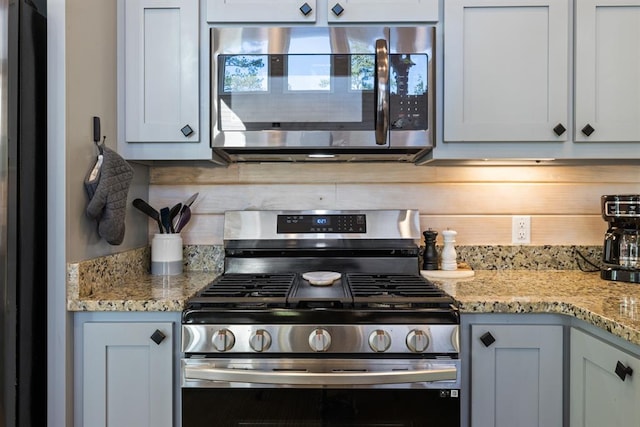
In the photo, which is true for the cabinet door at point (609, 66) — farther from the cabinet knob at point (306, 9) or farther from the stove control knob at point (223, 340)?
the stove control knob at point (223, 340)

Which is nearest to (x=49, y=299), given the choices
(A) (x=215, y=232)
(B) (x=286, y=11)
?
(A) (x=215, y=232)

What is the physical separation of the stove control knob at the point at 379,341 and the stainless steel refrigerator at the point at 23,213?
0.98 m

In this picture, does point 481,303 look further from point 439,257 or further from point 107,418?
point 107,418

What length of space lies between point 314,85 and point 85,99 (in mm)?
762

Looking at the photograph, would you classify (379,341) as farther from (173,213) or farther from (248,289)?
(173,213)

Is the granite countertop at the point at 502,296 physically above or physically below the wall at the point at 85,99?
below

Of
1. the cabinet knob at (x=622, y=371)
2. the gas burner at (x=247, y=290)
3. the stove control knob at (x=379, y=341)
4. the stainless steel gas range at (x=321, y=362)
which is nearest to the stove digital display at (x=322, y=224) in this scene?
the gas burner at (x=247, y=290)

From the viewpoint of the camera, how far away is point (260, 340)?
1.30 meters

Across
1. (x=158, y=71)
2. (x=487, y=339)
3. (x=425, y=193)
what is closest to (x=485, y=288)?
(x=487, y=339)

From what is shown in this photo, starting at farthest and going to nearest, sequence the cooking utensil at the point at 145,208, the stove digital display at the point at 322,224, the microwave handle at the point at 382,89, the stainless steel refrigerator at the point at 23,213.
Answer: the stove digital display at the point at 322,224, the cooking utensil at the point at 145,208, the microwave handle at the point at 382,89, the stainless steel refrigerator at the point at 23,213

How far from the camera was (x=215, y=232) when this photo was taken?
2012mm

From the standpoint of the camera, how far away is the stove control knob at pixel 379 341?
129 centimetres

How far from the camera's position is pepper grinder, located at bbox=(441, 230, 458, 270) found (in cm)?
187

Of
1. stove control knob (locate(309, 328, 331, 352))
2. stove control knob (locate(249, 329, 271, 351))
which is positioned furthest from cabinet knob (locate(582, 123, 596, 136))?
stove control knob (locate(249, 329, 271, 351))
